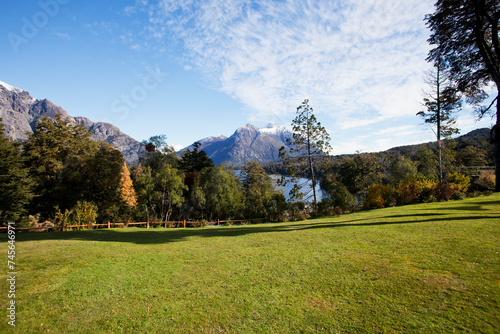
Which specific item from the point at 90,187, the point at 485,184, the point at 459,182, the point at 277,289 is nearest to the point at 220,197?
the point at 90,187

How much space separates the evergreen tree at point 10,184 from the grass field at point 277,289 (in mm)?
13029

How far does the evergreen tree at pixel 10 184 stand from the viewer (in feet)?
51.0

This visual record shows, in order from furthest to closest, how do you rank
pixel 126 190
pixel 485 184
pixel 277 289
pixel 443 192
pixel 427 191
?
1. pixel 126 190
2. pixel 485 184
3. pixel 427 191
4. pixel 443 192
5. pixel 277 289

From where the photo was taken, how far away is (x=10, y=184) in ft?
50.9

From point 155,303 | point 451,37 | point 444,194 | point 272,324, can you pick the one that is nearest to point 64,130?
point 155,303

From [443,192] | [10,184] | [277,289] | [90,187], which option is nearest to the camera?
[277,289]

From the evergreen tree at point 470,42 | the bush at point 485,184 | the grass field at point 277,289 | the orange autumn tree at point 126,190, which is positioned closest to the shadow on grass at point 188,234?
the grass field at point 277,289

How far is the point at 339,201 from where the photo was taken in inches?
819

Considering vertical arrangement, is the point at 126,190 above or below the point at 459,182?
below

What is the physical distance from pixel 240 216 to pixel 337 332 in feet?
89.3

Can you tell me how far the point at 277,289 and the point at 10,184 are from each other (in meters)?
20.2

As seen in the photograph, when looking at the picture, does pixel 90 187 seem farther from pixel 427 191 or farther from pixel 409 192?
pixel 427 191

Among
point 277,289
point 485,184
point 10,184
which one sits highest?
point 10,184

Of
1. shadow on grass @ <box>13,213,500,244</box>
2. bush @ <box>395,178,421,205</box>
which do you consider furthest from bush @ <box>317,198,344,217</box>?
shadow on grass @ <box>13,213,500,244</box>
